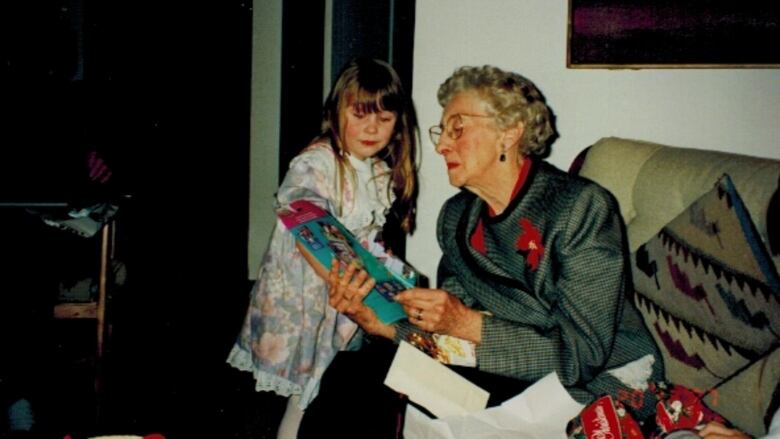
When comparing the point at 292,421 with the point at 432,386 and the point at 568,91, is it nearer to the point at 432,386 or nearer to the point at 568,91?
the point at 432,386

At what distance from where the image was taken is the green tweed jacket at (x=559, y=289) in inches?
47.1

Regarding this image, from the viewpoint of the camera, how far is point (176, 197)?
3.03 meters

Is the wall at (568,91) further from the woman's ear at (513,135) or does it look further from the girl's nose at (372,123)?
the woman's ear at (513,135)

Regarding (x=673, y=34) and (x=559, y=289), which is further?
(x=673, y=34)

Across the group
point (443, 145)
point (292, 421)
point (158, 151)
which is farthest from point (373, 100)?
point (158, 151)

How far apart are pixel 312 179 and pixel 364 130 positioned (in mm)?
235

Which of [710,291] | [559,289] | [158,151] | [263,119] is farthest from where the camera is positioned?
[263,119]

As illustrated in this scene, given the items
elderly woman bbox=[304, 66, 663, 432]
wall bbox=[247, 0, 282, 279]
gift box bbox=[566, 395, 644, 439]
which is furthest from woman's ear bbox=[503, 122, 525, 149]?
wall bbox=[247, 0, 282, 279]

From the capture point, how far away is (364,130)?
1.76 m

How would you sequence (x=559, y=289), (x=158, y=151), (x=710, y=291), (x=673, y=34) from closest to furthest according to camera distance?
1. (x=710, y=291)
2. (x=559, y=289)
3. (x=673, y=34)
4. (x=158, y=151)

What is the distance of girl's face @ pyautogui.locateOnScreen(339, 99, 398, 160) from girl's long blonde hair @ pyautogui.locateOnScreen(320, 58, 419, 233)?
16mm

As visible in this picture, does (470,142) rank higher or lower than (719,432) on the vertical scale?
higher

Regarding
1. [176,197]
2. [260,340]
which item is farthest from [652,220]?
[176,197]

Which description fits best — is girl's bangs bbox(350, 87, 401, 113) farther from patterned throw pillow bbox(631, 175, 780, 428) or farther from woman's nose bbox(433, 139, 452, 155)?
patterned throw pillow bbox(631, 175, 780, 428)
